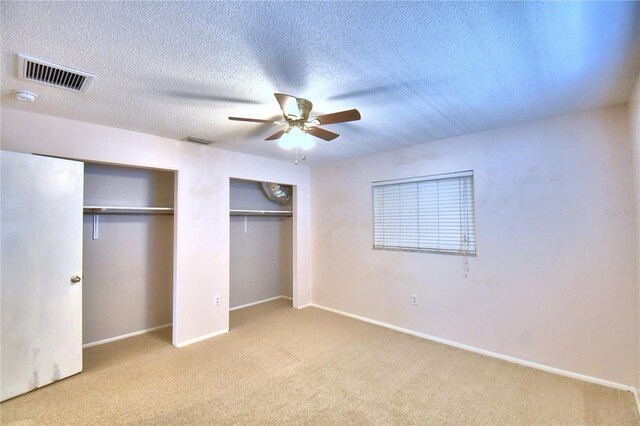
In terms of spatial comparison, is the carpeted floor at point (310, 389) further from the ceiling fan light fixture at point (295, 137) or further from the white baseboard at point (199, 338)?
the ceiling fan light fixture at point (295, 137)

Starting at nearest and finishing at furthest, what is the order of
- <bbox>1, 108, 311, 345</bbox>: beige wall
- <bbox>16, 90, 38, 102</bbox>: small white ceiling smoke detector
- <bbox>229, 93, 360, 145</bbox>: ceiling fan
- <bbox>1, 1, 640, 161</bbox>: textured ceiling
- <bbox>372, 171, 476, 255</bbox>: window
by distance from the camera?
<bbox>1, 1, 640, 161</bbox>: textured ceiling → <bbox>229, 93, 360, 145</bbox>: ceiling fan → <bbox>16, 90, 38, 102</bbox>: small white ceiling smoke detector → <bbox>1, 108, 311, 345</bbox>: beige wall → <bbox>372, 171, 476, 255</bbox>: window

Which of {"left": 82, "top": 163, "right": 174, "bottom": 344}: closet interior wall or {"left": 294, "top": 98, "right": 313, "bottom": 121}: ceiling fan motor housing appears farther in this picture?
{"left": 82, "top": 163, "right": 174, "bottom": 344}: closet interior wall

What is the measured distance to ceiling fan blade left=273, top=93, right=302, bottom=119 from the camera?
1809 millimetres

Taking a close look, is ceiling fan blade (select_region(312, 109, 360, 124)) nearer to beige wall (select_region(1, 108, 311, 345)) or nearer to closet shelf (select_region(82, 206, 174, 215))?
beige wall (select_region(1, 108, 311, 345))

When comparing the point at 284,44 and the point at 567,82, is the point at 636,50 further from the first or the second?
the point at 284,44

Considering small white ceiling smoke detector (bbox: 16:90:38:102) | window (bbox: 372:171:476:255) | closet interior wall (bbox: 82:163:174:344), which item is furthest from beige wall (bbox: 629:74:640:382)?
closet interior wall (bbox: 82:163:174:344)

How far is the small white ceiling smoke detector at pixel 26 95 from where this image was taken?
208 cm

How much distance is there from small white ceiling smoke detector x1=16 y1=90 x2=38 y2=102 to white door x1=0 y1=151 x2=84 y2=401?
18.5 inches

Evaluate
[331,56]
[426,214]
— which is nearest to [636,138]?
[426,214]

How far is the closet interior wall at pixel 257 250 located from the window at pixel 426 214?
1975mm

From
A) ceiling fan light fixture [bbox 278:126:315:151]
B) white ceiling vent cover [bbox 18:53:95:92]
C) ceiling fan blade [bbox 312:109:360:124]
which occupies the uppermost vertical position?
white ceiling vent cover [bbox 18:53:95:92]

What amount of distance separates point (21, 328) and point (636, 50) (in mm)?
4640

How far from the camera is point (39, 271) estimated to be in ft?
8.01

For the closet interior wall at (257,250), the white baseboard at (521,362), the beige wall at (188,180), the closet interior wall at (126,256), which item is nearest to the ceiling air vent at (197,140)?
the beige wall at (188,180)
